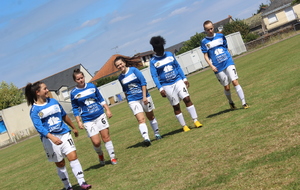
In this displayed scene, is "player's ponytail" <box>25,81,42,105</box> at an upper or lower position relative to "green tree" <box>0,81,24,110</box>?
lower

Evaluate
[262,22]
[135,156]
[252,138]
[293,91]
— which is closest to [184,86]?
[135,156]

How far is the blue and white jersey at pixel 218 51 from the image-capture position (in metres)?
11.6

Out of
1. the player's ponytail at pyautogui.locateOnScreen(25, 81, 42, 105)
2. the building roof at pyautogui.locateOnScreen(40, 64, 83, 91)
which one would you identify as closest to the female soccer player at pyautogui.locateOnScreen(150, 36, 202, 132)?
the player's ponytail at pyautogui.locateOnScreen(25, 81, 42, 105)

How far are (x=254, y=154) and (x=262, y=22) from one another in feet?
329

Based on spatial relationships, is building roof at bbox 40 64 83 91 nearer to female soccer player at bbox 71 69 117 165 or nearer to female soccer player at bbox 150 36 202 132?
female soccer player at bbox 150 36 202 132

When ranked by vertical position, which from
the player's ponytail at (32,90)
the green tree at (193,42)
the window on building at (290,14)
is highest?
the green tree at (193,42)

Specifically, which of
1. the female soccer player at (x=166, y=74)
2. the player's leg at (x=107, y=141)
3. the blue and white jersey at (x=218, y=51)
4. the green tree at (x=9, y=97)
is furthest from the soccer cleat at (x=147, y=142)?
the green tree at (x=9, y=97)

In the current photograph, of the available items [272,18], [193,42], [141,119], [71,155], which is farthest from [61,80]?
[71,155]

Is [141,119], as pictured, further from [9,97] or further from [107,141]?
[9,97]

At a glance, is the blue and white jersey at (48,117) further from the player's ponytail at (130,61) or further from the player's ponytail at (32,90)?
the player's ponytail at (130,61)

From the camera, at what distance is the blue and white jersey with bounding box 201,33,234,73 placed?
1161cm

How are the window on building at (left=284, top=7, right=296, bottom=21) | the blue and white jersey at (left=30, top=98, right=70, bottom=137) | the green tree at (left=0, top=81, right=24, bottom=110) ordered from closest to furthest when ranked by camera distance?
the blue and white jersey at (left=30, top=98, right=70, bottom=137) → the green tree at (left=0, top=81, right=24, bottom=110) → the window on building at (left=284, top=7, right=296, bottom=21)

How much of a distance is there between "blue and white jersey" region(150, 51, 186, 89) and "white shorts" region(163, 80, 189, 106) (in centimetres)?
10

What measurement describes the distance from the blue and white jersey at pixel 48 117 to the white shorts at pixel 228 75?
16.3ft
